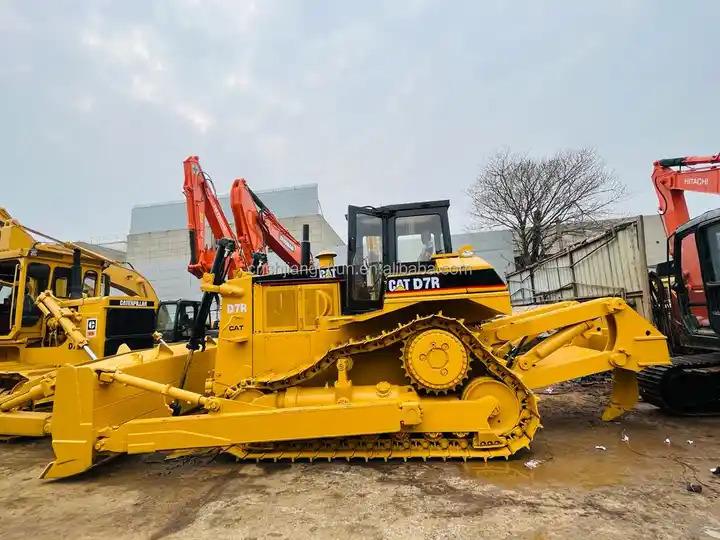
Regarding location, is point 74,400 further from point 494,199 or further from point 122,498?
point 494,199

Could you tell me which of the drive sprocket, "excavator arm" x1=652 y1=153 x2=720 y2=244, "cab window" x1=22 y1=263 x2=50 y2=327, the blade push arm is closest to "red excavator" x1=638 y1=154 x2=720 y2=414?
"excavator arm" x1=652 y1=153 x2=720 y2=244

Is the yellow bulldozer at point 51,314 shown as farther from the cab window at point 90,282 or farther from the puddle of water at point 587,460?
the puddle of water at point 587,460

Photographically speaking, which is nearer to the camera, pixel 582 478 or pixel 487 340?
pixel 582 478

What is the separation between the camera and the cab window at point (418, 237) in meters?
5.12

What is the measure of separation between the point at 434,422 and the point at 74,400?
354 cm

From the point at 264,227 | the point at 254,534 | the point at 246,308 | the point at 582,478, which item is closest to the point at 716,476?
the point at 582,478

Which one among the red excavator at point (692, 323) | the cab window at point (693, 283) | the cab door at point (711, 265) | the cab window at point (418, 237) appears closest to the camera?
the cab window at point (418, 237)

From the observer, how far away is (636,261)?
7.81 meters

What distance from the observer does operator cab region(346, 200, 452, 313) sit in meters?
4.96

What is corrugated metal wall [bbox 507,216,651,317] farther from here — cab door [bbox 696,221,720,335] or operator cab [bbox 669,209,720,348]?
cab door [bbox 696,221,720,335]

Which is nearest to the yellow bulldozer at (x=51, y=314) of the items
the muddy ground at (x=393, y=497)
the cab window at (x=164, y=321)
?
the muddy ground at (x=393, y=497)

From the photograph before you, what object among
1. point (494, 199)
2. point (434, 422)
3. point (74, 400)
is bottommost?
point (434, 422)

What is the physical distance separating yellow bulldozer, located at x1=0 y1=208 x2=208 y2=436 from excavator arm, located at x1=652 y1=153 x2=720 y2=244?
9.83 m

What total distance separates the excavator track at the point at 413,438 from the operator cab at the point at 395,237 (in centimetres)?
76
